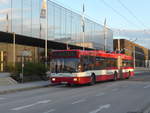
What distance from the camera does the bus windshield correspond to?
21.4 metres

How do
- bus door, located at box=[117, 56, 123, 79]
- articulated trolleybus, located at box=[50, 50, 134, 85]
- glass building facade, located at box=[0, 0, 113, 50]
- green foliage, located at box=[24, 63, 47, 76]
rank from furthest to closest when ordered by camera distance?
glass building facade, located at box=[0, 0, 113, 50] → bus door, located at box=[117, 56, 123, 79] → green foliage, located at box=[24, 63, 47, 76] → articulated trolleybus, located at box=[50, 50, 134, 85]

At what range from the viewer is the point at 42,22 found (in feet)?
142

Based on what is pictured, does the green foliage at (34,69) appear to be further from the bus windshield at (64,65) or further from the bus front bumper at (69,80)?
the bus front bumper at (69,80)

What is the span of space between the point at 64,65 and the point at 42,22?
2270 centimetres

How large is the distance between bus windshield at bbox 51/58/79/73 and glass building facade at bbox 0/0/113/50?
15655mm

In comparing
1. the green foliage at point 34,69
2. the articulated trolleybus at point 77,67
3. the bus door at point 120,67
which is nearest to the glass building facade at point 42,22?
the green foliage at point 34,69

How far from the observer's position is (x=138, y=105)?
12.2 metres

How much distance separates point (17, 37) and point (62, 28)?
11669mm

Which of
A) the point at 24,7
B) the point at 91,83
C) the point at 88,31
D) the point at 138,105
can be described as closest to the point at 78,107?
the point at 138,105

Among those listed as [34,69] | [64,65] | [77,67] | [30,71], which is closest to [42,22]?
[34,69]

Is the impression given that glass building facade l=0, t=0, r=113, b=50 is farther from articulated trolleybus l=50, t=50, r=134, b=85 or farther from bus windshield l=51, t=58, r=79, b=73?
bus windshield l=51, t=58, r=79, b=73

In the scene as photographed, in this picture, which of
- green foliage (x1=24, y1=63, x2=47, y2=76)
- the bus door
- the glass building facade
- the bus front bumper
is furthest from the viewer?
the glass building facade

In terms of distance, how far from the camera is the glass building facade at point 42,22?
120 feet

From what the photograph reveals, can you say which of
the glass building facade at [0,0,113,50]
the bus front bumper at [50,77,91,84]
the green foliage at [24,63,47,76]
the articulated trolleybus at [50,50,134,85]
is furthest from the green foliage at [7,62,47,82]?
the glass building facade at [0,0,113,50]
